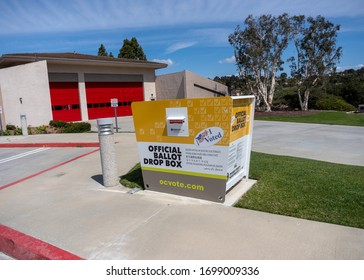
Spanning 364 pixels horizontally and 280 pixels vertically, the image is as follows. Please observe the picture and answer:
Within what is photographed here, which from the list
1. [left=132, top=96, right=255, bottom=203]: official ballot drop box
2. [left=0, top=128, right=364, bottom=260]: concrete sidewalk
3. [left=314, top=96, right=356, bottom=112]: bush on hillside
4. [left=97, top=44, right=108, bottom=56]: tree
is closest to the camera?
[left=0, top=128, right=364, bottom=260]: concrete sidewalk

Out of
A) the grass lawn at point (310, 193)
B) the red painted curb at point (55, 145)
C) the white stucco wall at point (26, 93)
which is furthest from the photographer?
the white stucco wall at point (26, 93)

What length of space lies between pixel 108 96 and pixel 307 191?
2609 cm

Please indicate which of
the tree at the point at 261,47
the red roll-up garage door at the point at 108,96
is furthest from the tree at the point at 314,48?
the red roll-up garage door at the point at 108,96

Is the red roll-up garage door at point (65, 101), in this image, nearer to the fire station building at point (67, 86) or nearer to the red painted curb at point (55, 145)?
the fire station building at point (67, 86)

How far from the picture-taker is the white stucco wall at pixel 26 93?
2012 cm

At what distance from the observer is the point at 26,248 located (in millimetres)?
3418

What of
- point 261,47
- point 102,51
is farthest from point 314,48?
point 102,51

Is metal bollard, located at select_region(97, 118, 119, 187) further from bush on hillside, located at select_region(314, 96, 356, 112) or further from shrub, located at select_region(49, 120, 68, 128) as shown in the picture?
bush on hillside, located at select_region(314, 96, 356, 112)

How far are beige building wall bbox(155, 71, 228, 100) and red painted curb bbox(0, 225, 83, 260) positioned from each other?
2724 centimetres

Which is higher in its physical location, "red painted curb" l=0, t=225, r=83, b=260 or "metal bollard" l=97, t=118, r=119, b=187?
"metal bollard" l=97, t=118, r=119, b=187

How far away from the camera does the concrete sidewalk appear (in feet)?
10.0

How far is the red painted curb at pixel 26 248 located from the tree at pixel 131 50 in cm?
4549

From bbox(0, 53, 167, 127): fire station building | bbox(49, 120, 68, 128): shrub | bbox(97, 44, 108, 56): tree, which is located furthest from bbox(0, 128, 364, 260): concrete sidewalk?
bbox(97, 44, 108, 56): tree
